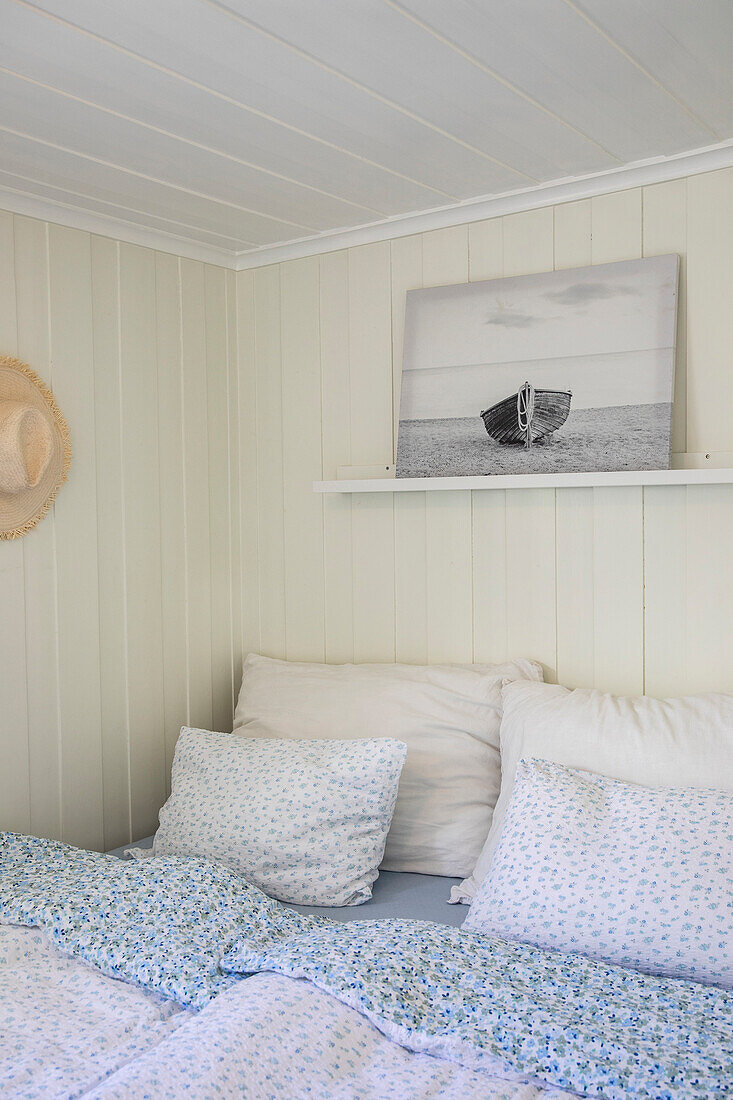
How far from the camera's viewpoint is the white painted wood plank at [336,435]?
279cm

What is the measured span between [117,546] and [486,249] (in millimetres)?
1291

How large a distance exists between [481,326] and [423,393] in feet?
0.79

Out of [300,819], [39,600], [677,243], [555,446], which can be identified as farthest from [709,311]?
[39,600]

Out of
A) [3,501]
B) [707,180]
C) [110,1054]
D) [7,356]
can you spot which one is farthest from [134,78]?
[110,1054]

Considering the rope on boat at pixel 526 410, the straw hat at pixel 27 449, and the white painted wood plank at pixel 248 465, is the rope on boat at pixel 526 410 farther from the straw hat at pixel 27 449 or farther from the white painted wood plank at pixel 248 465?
the straw hat at pixel 27 449

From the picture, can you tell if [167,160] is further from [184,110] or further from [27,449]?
[27,449]

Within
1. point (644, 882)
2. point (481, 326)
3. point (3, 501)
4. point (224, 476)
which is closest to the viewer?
point (644, 882)

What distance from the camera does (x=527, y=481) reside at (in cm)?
235

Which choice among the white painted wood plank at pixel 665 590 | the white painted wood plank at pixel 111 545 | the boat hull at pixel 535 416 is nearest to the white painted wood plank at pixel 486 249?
the boat hull at pixel 535 416

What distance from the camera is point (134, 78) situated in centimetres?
171

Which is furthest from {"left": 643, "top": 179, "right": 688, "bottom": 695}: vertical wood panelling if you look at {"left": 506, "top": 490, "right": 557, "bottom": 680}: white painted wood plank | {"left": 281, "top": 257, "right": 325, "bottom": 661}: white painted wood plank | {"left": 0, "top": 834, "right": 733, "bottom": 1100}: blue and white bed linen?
{"left": 281, "top": 257, "right": 325, "bottom": 661}: white painted wood plank

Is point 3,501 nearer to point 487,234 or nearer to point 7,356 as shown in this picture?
→ point 7,356

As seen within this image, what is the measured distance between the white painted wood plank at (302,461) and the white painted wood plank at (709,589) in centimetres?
110

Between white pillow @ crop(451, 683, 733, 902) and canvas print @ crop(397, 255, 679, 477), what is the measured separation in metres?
0.56
